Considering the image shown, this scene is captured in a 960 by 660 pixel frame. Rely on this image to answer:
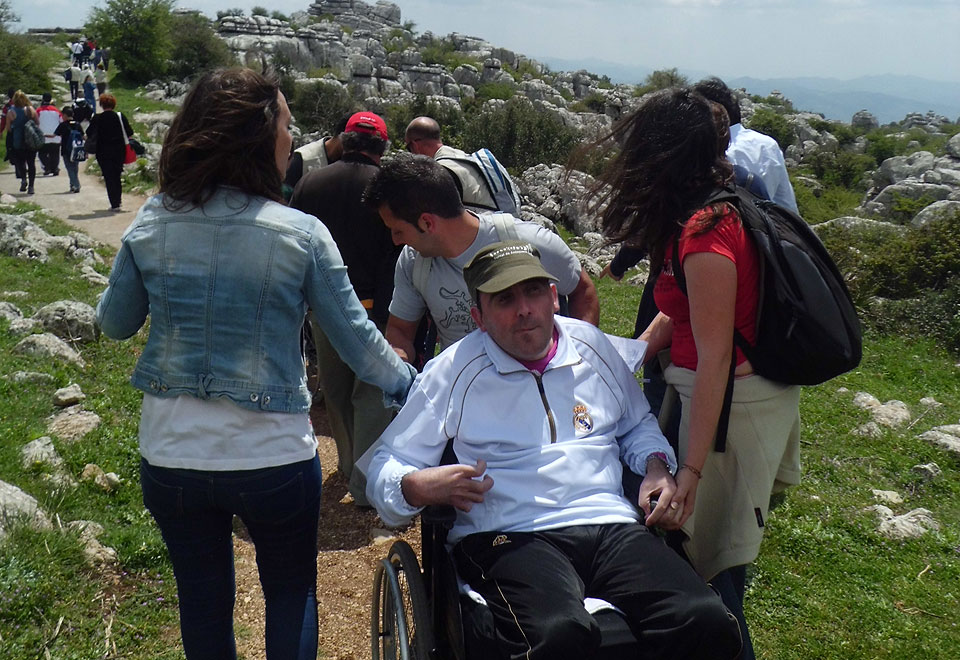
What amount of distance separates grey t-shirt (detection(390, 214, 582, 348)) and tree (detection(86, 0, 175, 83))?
126ft

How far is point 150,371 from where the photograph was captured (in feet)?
7.14

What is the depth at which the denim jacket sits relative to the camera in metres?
2.10

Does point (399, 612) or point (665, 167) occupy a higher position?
point (665, 167)

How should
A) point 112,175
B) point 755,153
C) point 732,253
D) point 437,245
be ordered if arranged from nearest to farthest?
point 732,253 → point 437,245 → point 755,153 → point 112,175

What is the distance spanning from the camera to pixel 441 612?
257 centimetres

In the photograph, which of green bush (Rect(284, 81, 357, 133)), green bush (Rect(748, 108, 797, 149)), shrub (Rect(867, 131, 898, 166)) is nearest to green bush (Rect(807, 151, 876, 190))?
shrub (Rect(867, 131, 898, 166))

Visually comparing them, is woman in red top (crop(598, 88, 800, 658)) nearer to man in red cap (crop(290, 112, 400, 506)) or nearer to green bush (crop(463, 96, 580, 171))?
man in red cap (crop(290, 112, 400, 506))

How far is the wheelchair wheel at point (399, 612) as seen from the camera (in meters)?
2.41

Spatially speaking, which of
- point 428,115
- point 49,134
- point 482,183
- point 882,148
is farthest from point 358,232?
point 882,148

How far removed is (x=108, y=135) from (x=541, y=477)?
12.3 metres

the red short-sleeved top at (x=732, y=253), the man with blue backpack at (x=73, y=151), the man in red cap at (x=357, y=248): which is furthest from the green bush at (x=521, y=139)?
the red short-sleeved top at (x=732, y=253)

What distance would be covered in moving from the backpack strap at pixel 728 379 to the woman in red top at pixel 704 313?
1cm

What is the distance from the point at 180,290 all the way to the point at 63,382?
4.30m

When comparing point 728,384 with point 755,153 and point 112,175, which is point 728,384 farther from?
→ point 112,175
